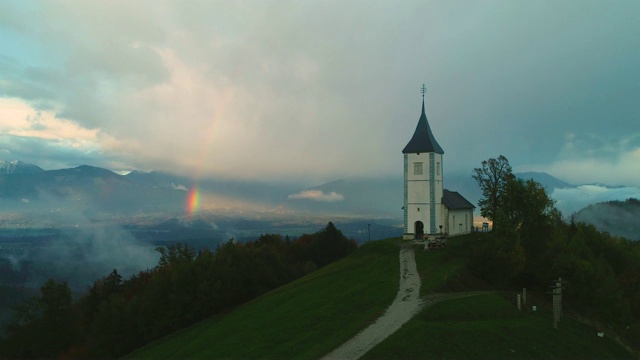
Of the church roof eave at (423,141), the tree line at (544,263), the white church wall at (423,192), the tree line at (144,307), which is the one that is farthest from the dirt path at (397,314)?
the tree line at (144,307)

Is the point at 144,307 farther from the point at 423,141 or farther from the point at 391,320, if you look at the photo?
the point at 423,141

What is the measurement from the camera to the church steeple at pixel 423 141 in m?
67.4

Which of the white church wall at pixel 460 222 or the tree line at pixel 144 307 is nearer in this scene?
the tree line at pixel 144 307

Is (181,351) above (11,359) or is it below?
above

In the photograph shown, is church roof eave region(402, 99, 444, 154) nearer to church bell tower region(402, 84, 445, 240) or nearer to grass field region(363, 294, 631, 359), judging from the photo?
church bell tower region(402, 84, 445, 240)

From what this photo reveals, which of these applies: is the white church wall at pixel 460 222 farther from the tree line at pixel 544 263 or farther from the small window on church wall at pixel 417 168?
the tree line at pixel 544 263

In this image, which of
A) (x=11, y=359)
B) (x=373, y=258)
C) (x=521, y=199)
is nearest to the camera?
(x=521, y=199)

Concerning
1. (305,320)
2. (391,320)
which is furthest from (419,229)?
(391,320)

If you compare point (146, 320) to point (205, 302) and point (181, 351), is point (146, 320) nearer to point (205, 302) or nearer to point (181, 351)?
point (205, 302)

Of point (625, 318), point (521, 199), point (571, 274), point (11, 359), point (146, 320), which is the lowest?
point (11, 359)

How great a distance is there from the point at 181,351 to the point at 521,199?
36.8 m

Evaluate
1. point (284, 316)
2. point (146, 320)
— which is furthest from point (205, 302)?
point (284, 316)

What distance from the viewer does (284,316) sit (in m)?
38.7

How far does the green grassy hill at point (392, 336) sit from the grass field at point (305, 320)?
80mm
